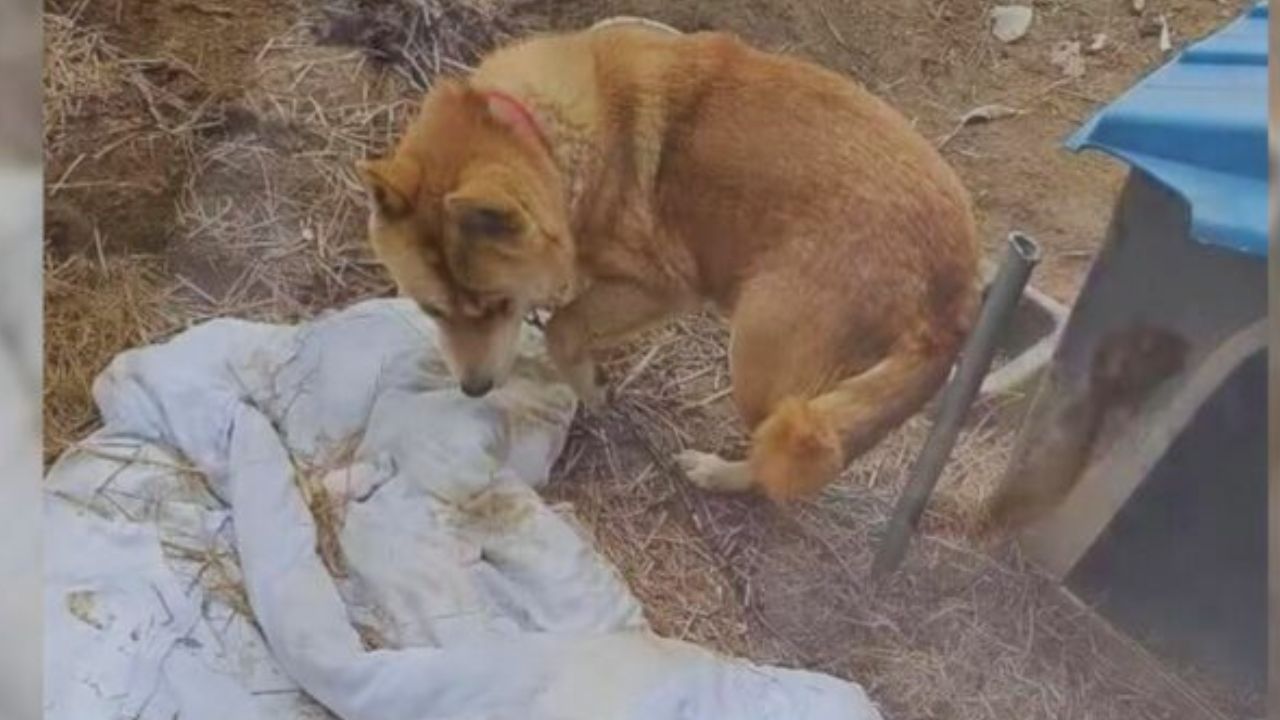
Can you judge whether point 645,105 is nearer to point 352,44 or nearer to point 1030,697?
point 352,44

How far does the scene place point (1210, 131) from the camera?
1217 millimetres

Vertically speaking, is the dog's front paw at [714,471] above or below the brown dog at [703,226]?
below

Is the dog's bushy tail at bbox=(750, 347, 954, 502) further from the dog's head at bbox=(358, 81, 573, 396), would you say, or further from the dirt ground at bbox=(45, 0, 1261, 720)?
the dog's head at bbox=(358, 81, 573, 396)

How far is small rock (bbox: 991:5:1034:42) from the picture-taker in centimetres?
126

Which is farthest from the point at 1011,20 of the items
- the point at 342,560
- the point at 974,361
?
the point at 342,560

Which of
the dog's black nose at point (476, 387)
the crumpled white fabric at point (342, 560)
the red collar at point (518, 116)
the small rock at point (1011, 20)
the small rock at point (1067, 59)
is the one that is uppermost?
the small rock at point (1011, 20)

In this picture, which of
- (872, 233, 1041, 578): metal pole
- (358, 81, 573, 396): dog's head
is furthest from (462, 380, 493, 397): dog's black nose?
(872, 233, 1041, 578): metal pole

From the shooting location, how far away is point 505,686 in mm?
1203

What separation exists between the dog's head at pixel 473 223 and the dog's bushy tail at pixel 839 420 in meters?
0.16

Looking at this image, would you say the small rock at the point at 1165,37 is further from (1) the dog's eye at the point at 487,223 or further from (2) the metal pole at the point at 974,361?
(1) the dog's eye at the point at 487,223

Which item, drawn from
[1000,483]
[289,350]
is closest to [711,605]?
[1000,483]

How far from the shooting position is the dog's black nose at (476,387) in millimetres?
1242

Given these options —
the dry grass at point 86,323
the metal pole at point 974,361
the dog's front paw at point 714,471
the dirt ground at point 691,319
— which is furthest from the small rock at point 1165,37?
the dry grass at point 86,323

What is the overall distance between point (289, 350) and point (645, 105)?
0.27 m
